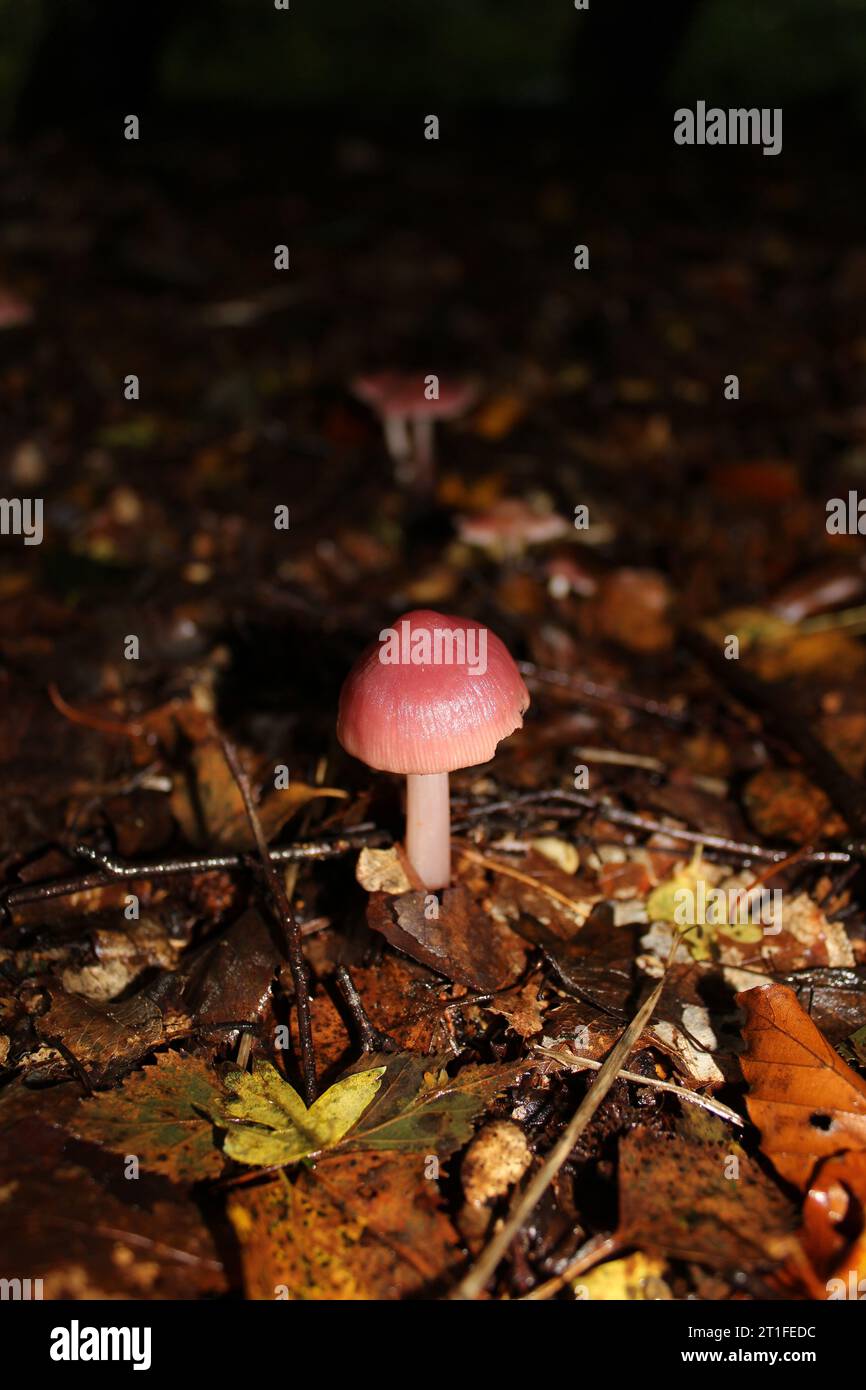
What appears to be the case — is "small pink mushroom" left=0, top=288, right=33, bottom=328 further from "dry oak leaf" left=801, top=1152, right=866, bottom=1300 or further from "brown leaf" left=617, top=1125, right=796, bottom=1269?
"dry oak leaf" left=801, top=1152, right=866, bottom=1300

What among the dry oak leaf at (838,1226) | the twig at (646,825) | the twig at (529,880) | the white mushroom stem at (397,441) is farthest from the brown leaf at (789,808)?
the white mushroom stem at (397,441)

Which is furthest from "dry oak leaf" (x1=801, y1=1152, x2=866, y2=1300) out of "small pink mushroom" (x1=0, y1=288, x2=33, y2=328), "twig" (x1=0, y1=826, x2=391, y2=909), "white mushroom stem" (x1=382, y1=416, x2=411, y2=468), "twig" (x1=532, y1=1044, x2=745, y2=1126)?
"small pink mushroom" (x1=0, y1=288, x2=33, y2=328)

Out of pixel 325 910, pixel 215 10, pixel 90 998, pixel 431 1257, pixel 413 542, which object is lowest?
pixel 431 1257

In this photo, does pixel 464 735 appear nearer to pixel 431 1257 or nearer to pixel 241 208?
pixel 431 1257

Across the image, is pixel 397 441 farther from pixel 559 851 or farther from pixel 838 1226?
pixel 838 1226

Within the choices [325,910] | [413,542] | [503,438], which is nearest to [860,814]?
[325,910]

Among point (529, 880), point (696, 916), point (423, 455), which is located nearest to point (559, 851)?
point (529, 880)

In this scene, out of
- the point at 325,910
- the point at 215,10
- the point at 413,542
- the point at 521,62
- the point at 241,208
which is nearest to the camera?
the point at 325,910
